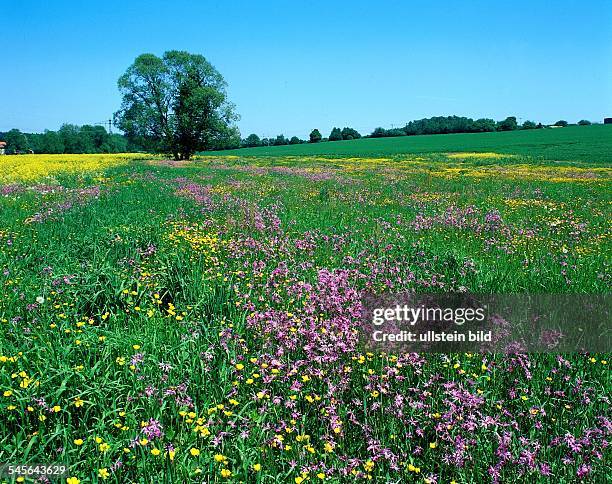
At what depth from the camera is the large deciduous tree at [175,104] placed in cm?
4944

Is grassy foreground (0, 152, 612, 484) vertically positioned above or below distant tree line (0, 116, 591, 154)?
below

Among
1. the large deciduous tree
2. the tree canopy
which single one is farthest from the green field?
the tree canopy

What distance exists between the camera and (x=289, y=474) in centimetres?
271

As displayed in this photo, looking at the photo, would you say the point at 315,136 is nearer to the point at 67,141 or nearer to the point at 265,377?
the point at 67,141

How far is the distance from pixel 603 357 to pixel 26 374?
15.7ft

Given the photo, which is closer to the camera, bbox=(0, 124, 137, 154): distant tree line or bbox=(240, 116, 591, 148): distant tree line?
bbox=(0, 124, 137, 154): distant tree line

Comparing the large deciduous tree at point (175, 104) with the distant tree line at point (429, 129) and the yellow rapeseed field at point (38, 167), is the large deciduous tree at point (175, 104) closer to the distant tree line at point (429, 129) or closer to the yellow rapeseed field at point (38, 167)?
the yellow rapeseed field at point (38, 167)

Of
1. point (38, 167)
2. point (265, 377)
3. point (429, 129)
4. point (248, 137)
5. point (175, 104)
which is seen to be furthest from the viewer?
point (248, 137)

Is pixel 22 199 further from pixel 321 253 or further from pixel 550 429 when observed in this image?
pixel 550 429

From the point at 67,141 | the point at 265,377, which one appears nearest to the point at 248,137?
the point at 67,141

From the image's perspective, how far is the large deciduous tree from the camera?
162 ft

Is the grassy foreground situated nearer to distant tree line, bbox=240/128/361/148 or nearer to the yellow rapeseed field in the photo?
the yellow rapeseed field

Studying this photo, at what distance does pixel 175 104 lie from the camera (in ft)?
168

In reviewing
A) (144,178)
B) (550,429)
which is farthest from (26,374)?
(144,178)
